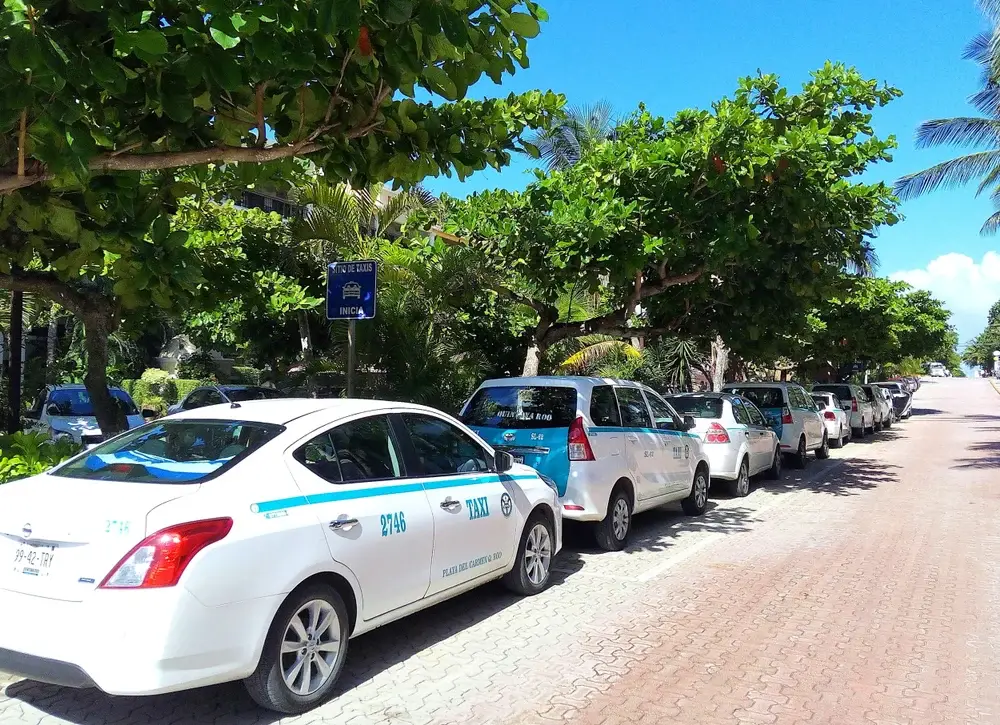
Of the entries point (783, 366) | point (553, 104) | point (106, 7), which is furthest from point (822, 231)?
point (783, 366)

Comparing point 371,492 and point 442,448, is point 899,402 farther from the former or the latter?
point 371,492

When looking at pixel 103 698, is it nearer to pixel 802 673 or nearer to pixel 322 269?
pixel 802 673

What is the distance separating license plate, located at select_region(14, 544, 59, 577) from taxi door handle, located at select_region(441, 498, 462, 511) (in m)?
2.28

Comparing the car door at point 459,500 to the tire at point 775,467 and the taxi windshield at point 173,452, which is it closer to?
the taxi windshield at point 173,452

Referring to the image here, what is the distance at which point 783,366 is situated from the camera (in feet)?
126

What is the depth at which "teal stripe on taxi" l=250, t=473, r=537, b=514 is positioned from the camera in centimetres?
407

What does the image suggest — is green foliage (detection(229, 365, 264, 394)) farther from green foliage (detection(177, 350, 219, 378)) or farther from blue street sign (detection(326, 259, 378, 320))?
blue street sign (detection(326, 259, 378, 320))

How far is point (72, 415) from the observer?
14.2 meters

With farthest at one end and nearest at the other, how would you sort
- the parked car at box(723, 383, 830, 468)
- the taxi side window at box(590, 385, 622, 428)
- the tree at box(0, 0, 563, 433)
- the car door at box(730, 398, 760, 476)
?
1. the parked car at box(723, 383, 830, 468)
2. the car door at box(730, 398, 760, 476)
3. the taxi side window at box(590, 385, 622, 428)
4. the tree at box(0, 0, 563, 433)

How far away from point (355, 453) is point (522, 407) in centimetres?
346

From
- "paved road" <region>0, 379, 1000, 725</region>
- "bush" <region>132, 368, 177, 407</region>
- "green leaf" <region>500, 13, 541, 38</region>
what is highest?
"green leaf" <region>500, 13, 541, 38</region>

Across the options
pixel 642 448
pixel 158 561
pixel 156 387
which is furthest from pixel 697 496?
pixel 156 387

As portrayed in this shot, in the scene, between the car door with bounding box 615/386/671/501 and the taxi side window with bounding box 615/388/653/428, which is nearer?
the car door with bounding box 615/386/671/501

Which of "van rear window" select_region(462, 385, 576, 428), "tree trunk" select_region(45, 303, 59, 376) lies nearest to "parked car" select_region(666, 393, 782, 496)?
"van rear window" select_region(462, 385, 576, 428)
